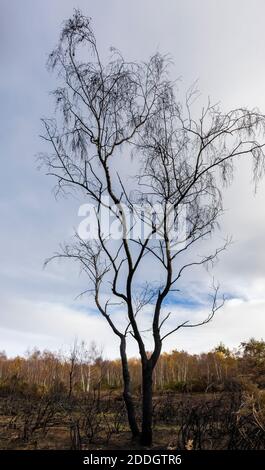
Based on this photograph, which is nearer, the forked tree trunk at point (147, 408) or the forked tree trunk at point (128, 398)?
the forked tree trunk at point (147, 408)

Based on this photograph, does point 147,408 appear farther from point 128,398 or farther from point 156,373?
point 156,373

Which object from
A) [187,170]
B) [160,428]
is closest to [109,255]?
[187,170]

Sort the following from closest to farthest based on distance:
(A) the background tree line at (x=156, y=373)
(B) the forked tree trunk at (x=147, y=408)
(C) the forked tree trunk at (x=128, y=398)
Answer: (B) the forked tree trunk at (x=147, y=408) → (C) the forked tree trunk at (x=128, y=398) → (A) the background tree line at (x=156, y=373)

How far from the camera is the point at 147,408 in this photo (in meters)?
8.48

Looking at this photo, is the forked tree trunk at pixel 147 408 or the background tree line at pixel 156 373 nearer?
the forked tree trunk at pixel 147 408

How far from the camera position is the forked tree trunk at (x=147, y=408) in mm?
8344

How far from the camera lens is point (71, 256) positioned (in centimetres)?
1120

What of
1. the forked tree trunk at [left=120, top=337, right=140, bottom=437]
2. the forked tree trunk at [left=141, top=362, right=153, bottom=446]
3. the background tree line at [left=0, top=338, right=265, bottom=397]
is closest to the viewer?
the forked tree trunk at [left=141, top=362, right=153, bottom=446]

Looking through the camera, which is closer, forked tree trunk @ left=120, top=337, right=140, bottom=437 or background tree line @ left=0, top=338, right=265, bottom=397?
forked tree trunk @ left=120, top=337, right=140, bottom=437

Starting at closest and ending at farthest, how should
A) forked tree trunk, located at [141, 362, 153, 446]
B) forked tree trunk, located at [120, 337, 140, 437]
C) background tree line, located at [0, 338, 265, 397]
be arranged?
forked tree trunk, located at [141, 362, 153, 446]
forked tree trunk, located at [120, 337, 140, 437]
background tree line, located at [0, 338, 265, 397]

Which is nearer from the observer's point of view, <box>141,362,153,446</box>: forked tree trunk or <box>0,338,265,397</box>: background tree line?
<box>141,362,153,446</box>: forked tree trunk

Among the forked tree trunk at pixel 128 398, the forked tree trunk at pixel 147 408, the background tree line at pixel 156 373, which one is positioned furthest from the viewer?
the background tree line at pixel 156 373

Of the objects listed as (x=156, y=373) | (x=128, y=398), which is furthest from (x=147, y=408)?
(x=156, y=373)

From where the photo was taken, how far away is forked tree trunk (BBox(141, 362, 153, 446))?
834cm
